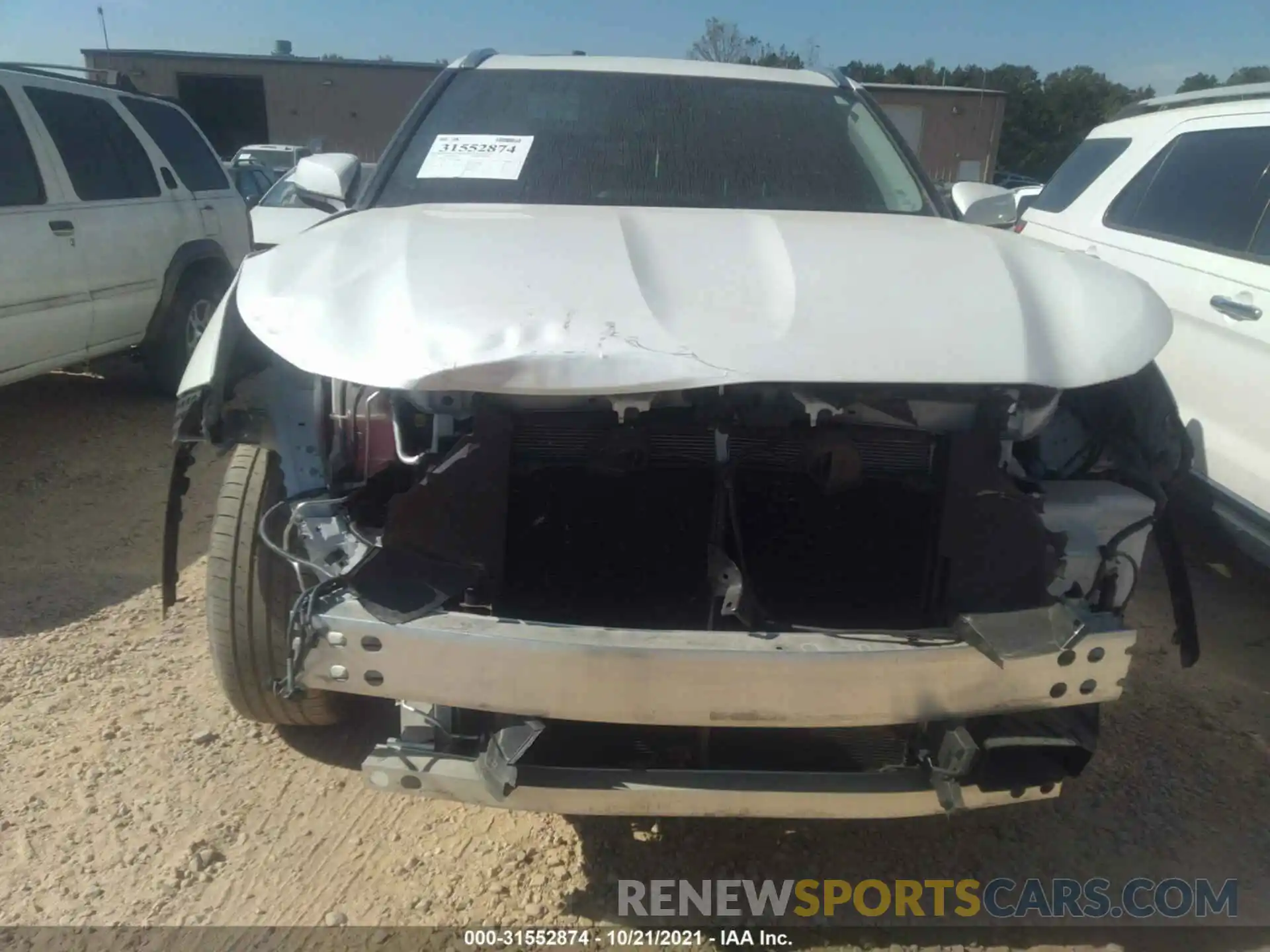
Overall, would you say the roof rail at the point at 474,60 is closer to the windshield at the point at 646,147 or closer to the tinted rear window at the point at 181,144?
the windshield at the point at 646,147

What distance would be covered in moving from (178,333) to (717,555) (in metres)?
5.05

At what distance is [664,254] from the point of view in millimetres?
2139

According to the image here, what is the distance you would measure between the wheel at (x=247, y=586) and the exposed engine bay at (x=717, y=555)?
0.62 ft

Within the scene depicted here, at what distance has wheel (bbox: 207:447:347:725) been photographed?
2238mm

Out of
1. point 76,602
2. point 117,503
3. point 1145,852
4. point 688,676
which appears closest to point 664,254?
point 688,676

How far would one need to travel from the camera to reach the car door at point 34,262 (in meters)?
4.49

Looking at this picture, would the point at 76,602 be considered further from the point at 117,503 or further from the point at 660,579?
the point at 660,579

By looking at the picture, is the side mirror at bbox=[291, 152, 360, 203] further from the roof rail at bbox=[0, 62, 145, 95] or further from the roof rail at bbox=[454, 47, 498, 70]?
the roof rail at bbox=[0, 62, 145, 95]

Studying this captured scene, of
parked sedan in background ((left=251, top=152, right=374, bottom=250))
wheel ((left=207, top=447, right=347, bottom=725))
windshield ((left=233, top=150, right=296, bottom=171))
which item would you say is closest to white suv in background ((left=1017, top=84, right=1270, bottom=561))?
wheel ((left=207, top=447, right=347, bottom=725))

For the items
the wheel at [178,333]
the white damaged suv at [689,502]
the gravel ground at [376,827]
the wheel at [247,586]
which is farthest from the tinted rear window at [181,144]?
the wheel at [247,586]

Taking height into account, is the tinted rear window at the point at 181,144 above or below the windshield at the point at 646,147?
below

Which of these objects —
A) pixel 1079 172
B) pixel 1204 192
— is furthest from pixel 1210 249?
pixel 1079 172

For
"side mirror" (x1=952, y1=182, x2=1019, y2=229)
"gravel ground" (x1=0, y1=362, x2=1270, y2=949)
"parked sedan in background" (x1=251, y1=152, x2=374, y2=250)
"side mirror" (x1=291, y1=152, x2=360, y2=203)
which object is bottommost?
"parked sedan in background" (x1=251, y1=152, x2=374, y2=250)

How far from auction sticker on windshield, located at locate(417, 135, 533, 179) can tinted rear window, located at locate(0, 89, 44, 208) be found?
2870mm
